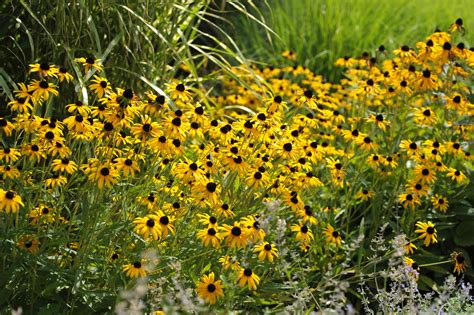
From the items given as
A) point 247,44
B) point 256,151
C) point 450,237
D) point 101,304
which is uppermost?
point 256,151

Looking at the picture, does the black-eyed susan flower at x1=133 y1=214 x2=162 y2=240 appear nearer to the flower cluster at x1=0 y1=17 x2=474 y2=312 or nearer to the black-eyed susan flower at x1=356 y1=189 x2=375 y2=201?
the flower cluster at x1=0 y1=17 x2=474 y2=312

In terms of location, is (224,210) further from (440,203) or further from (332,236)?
(440,203)

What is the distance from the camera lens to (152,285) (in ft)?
8.90

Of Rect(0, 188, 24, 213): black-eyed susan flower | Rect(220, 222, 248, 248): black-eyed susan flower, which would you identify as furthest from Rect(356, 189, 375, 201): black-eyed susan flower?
Rect(0, 188, 24, 213): black-eyed susan flower

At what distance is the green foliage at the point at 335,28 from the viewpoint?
20.7 feet

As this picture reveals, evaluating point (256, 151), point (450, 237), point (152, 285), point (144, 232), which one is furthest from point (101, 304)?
point (450, 237)

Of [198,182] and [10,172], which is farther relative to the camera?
[198,182]

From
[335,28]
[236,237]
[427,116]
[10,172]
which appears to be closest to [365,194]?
→ [427,116]

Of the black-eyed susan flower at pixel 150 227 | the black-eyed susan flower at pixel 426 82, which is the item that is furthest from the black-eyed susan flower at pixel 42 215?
the black-eyed susan flower at pixel 426 82

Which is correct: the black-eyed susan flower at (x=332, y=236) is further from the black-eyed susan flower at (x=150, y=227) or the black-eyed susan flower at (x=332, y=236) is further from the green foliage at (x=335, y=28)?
the green foliage at (x=335, y=28)

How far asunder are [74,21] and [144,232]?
158 cm

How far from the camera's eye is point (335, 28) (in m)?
6.41

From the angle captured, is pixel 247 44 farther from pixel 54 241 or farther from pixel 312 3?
pixel 54 241

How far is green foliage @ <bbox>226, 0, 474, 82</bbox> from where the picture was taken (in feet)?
20.7
